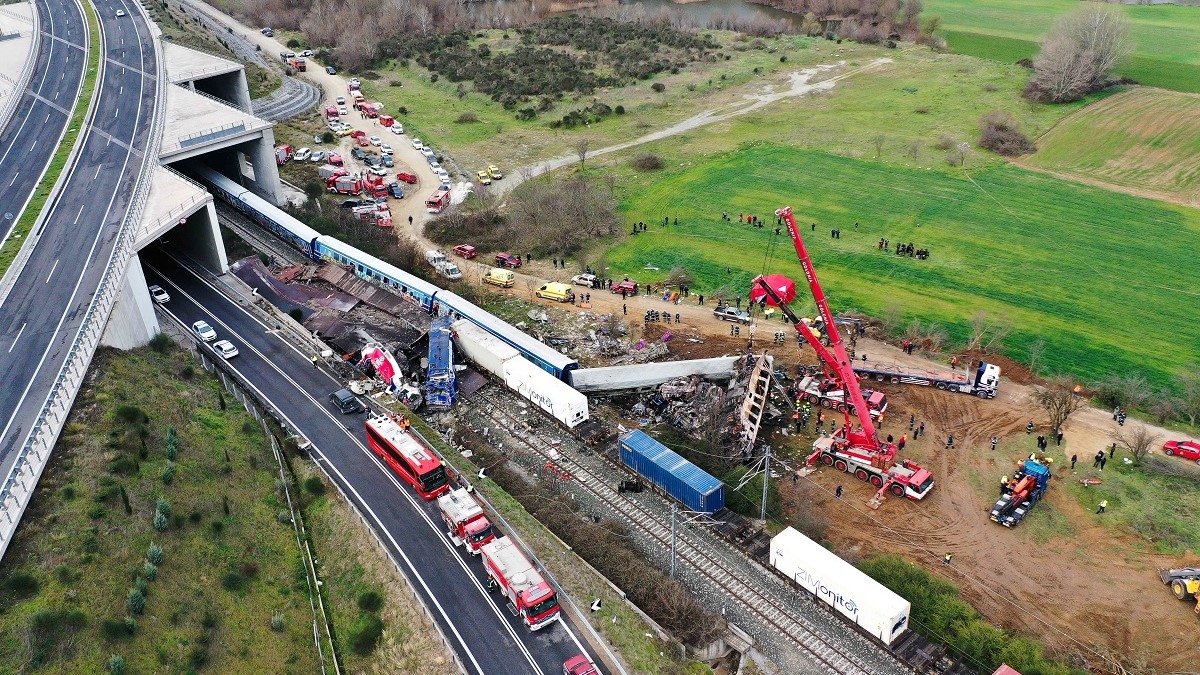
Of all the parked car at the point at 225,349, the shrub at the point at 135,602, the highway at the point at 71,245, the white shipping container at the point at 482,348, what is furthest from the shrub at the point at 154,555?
the white shipping container at the point at 482,348

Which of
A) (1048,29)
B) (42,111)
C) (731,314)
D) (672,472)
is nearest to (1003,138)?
(731,314)

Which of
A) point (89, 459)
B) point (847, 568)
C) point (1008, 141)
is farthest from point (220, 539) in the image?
point (1008, 141)

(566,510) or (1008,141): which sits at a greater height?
(1008,141)

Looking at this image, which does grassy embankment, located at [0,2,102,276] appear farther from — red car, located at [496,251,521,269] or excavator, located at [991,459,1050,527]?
excavator, located at [991,459,1050,527]

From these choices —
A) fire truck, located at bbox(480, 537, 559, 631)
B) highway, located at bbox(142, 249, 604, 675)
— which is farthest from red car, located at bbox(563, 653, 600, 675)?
fire truck, located at bbox(480, 537, 559, 631)

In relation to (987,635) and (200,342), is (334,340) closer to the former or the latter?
(200,342)
